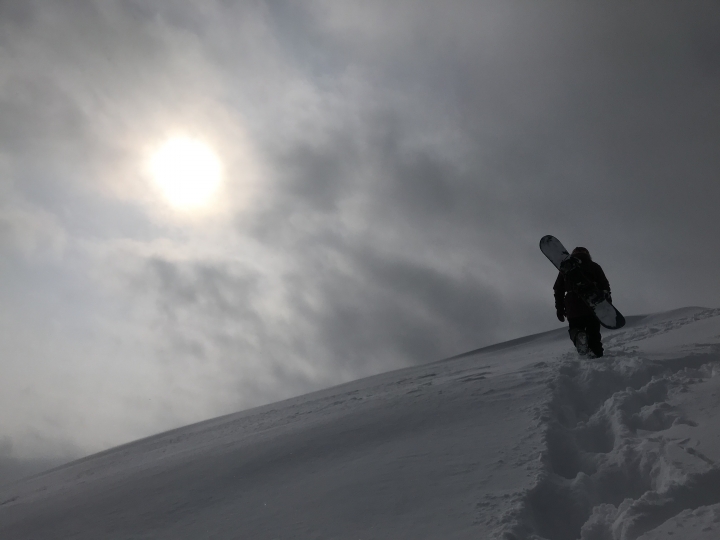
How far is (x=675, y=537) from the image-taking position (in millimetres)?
2717

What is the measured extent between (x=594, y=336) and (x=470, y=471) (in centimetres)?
446

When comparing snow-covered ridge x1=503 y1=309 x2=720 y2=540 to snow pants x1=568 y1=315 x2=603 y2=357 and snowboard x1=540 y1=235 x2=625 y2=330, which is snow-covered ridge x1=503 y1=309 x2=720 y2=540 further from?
snowboard x1=540 y1=235 x2=625 y2=330

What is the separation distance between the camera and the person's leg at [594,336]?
715 centimetres

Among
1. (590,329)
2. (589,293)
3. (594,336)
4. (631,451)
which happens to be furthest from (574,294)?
(631,451)

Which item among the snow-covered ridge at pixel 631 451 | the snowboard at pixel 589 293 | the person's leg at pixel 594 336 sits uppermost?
the snowboard at pixel 589 293

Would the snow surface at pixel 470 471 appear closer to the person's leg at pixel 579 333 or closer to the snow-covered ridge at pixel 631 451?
the snow-covered ridge at pixel 631 451

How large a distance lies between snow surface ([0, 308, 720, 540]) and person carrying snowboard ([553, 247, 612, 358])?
0.70m

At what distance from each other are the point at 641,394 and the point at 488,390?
5.69ft

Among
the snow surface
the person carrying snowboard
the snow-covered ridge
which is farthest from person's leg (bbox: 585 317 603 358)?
the snow-covered ridge

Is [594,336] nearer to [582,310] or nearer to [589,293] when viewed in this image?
[582,310]

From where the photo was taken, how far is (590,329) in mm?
7402

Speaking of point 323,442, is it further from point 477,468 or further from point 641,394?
point 641,394

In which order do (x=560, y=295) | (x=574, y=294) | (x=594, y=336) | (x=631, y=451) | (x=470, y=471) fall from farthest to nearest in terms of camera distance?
(x=560, y=295) < (x=574, y=294) < (x=594, y=336) < (x=470, y=471) < (x=631, y=451)

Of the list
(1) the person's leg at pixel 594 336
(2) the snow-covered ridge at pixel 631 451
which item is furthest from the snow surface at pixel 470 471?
(1) the person's leg at pixel 594 336
